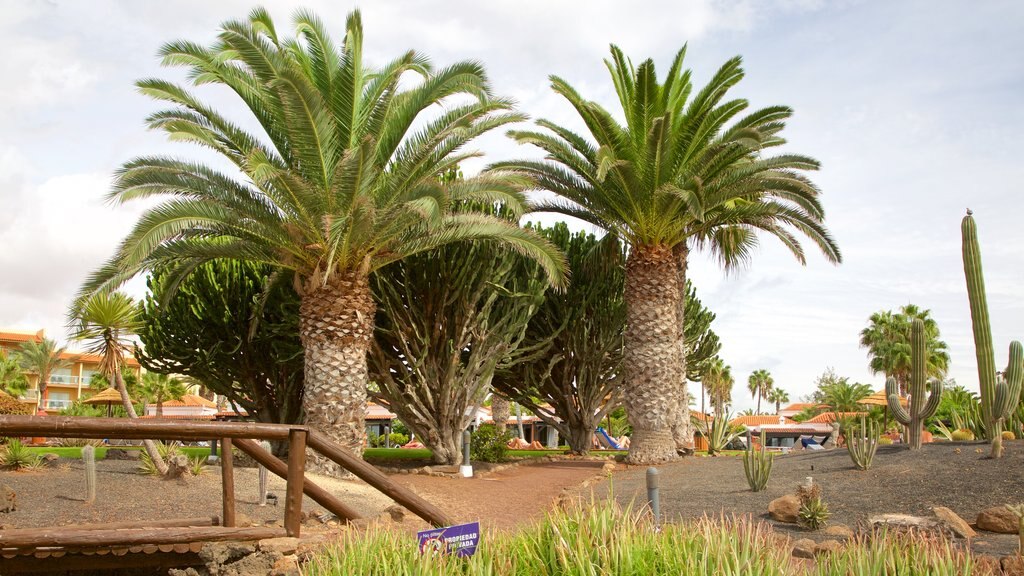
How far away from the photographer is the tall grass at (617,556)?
4.28 meters

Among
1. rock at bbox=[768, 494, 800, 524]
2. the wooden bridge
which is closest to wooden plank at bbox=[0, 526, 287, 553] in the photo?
the wooden bridge

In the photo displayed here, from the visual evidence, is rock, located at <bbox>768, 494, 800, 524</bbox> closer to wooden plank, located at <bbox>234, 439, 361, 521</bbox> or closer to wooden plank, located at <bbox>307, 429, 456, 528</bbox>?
wooden plank, located at <bbox>307, 429, 456, 528</bbox>

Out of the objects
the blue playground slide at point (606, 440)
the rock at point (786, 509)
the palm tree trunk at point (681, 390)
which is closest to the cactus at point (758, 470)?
the rock at point (786, 509)

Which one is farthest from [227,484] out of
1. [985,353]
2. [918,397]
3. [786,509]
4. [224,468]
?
[985,353]

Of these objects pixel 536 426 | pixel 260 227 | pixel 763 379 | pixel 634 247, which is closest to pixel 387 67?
pixel 260 227

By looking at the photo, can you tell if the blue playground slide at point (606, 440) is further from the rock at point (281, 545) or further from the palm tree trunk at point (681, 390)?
the rock at point (281, 545)

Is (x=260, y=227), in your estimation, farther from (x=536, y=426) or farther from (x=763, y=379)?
(x=763, y=379)

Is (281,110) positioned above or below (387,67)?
below

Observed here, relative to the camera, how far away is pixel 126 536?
5.20 meters

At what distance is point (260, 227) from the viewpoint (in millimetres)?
14297

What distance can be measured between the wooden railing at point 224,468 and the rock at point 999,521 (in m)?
6.79

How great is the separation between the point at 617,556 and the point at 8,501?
8.59 metres

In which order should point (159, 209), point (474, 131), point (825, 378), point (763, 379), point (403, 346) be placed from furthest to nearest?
point (763, 379) < point (825, 378) < point (403, 346) < point (474, 131) < point (159, 209)

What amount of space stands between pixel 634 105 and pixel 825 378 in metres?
56.8
